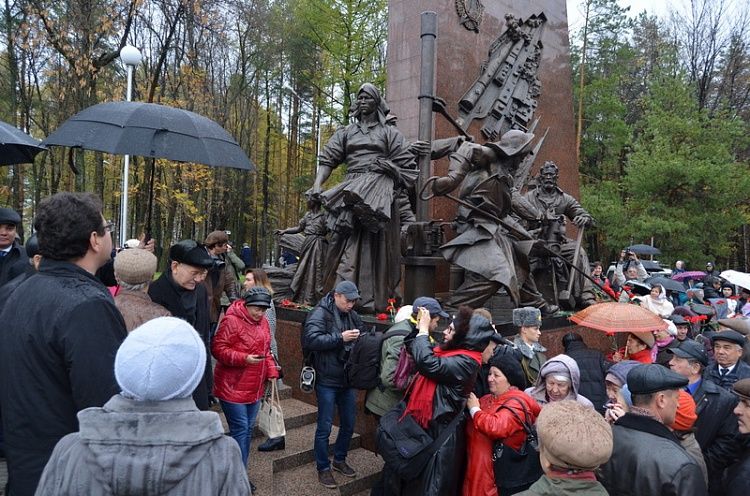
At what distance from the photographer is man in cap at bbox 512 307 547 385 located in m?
4.49

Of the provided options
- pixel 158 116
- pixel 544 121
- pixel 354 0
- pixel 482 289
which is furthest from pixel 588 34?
pixel 158 116

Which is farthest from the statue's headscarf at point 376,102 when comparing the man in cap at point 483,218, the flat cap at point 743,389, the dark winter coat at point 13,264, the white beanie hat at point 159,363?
the white beanie hat at point 159,363

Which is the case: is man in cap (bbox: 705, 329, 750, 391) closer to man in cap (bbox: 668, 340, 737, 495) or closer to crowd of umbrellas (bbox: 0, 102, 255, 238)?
man in cap (bbox: 668, 340, 737, 495)

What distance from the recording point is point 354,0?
20469mm

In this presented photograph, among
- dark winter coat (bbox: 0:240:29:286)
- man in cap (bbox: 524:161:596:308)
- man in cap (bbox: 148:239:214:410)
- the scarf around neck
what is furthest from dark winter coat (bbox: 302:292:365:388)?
man in cap (bbox: 524:161:596:308)

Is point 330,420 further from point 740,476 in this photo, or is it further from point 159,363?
point 159,363

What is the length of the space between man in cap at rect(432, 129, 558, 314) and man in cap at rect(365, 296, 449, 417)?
2.47m

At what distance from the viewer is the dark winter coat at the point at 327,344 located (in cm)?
434

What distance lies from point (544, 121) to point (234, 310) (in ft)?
30.5

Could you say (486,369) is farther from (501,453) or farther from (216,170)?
(216,170)

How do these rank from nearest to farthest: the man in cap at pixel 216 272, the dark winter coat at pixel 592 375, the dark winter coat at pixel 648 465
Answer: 1. the dark winter coat at pixel 648 465
2. the dark winter coat at pixel 592 375
3. the man in cap at pixel 216 272

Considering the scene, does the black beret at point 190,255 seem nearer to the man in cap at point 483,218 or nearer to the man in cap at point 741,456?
the man in cap at point 741,456

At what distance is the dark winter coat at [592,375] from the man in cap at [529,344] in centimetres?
30

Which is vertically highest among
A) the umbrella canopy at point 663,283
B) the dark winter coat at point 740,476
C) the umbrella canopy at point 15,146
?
the umbrella canopy at point 15,146
